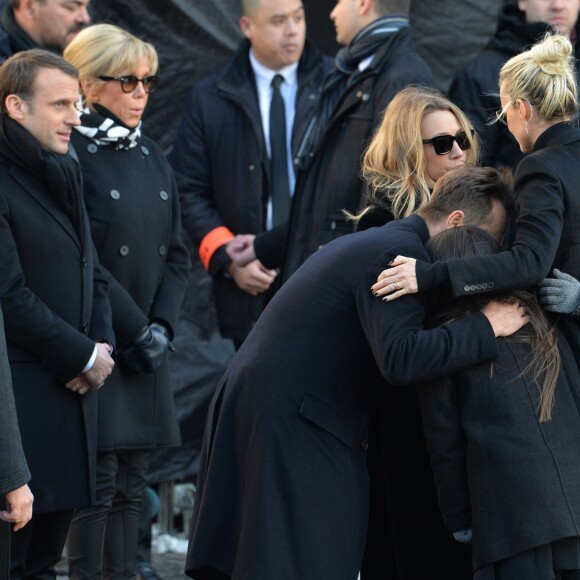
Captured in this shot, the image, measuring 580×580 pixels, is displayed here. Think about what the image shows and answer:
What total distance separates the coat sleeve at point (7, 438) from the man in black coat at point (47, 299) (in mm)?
868

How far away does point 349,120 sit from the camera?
4.98 meters

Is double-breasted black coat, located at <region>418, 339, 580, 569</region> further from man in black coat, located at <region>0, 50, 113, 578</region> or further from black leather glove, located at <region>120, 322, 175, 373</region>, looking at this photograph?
black leather glove, located at <region>120, 322, 175, 373</region>

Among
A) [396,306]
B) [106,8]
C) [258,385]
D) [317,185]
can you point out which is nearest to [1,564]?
[258,385]

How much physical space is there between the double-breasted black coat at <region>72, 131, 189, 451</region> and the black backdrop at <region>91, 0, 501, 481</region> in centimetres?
106

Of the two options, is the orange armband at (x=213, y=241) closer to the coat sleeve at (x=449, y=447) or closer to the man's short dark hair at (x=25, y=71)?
the man's short dark hair at (x=25, y=71)

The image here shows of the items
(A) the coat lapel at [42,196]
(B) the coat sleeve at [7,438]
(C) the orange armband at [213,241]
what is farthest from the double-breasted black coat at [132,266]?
(B) the coat sleeve at [7,438]

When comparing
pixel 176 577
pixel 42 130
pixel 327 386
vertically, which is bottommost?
pixel 176 577

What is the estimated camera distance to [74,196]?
13.4ft

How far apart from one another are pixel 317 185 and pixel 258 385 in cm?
174

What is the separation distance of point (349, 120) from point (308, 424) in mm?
1906

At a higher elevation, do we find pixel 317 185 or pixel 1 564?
pixel 317 185

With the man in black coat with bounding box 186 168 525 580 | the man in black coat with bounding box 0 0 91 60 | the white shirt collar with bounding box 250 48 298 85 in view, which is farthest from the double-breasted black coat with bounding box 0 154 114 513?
the white shirt collar with bounding box 250 48 298 85

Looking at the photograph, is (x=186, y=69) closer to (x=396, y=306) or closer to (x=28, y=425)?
(x=28, y=425)

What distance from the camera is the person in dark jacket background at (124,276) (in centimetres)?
439
